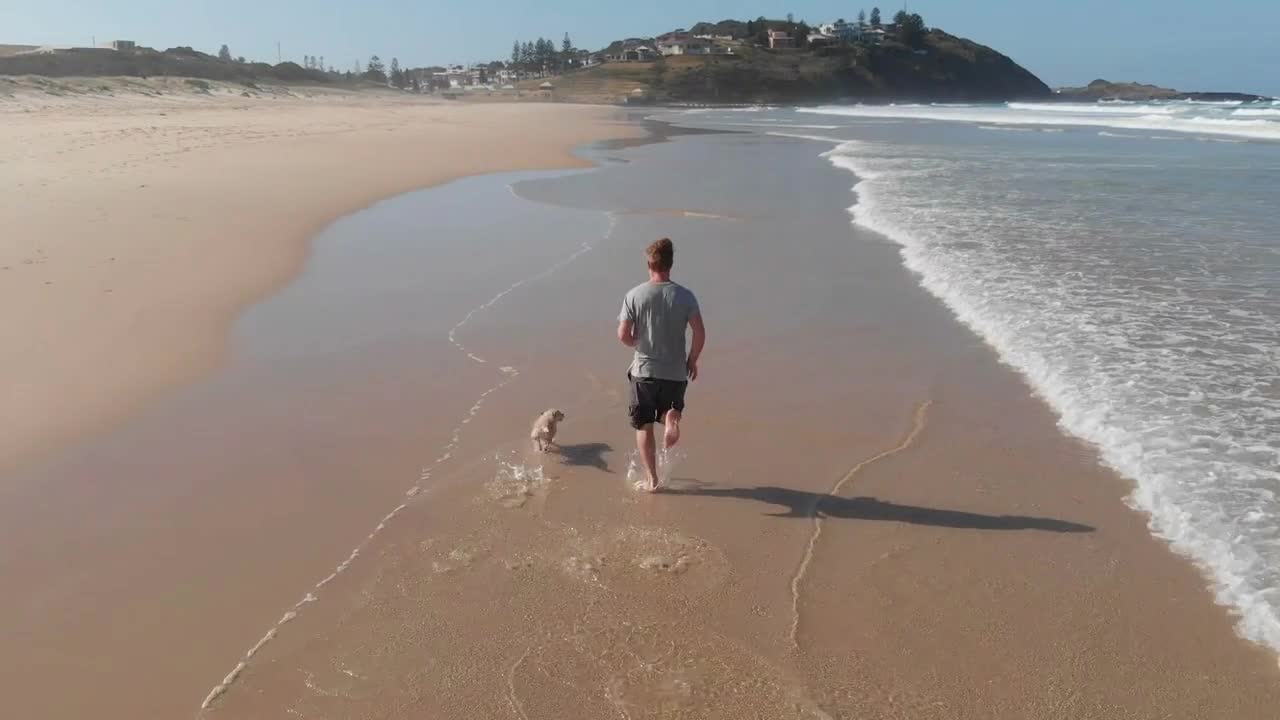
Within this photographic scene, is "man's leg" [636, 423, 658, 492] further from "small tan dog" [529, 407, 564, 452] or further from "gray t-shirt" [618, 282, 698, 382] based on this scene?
"small tan dog" [529, 407, 564, 452]

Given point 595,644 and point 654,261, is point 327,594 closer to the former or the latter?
point 595,644

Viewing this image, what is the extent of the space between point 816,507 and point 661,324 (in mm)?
1310

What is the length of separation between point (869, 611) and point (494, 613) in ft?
5.34

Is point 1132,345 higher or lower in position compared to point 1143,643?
higher

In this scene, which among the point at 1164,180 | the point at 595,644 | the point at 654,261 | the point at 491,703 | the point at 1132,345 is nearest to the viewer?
the point at 491,703

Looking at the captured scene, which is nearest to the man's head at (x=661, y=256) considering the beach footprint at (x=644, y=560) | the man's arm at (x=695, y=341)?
the man's arm at (x=695, y=341)

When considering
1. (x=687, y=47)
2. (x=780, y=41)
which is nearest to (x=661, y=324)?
(x=780, y=41)

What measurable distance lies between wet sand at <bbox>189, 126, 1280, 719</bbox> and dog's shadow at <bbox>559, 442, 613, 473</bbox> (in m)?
0.02

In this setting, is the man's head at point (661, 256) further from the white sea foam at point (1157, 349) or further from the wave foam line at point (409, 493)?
the white sea foam at point (1157, 349)

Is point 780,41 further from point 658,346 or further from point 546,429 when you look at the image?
point 658,346

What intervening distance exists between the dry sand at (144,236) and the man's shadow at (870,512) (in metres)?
4.24

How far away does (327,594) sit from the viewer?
3756 mm

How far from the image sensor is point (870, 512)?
14.8ft

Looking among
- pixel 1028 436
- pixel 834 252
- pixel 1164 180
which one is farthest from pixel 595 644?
pixel 1164 180
